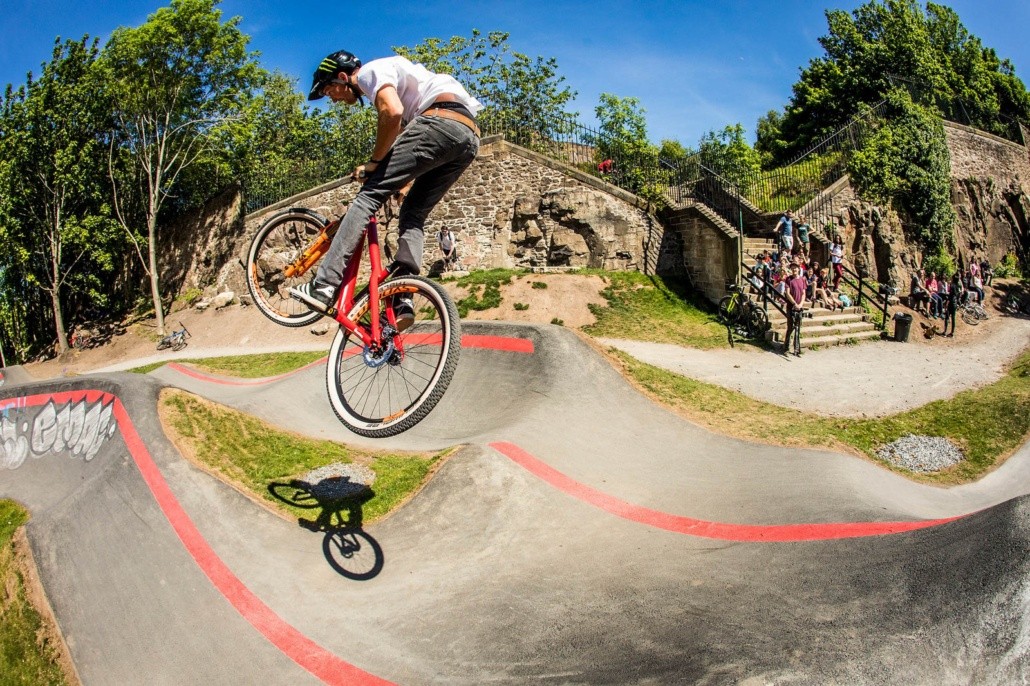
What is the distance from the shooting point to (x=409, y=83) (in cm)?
499

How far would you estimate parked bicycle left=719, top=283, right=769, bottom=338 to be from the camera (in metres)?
17.8

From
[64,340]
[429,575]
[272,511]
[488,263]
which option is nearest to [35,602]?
[272,511]

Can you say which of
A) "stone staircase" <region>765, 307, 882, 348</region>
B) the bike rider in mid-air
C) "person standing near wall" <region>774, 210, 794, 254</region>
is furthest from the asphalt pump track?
"person standing near wall" <region>774, 210, 794, 254</region>

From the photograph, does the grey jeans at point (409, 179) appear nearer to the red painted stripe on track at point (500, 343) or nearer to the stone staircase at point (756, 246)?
the red painted stripe on track at point (500, 343)

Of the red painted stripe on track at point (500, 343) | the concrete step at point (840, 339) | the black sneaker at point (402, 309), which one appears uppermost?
the black sneaker at point (402, 309)

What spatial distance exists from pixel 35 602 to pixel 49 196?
25.2 metres

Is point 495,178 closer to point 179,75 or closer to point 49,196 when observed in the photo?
point 179,75

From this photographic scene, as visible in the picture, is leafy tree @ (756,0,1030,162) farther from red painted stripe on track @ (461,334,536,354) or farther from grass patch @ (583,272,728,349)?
red painted stripe on track @ (461,334,536,354)

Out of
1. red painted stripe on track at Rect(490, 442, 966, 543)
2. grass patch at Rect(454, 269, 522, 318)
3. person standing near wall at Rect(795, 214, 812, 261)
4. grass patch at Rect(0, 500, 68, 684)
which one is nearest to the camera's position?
grass patch at Rect(0, 500, 68, 684)

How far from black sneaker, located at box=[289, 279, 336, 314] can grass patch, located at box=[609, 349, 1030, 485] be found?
648cm

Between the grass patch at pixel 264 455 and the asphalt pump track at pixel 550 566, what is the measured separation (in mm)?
339

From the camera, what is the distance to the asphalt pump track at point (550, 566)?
3.77 m

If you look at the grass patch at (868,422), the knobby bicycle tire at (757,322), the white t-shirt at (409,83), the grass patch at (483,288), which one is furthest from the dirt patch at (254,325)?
the white t-shirt at (409,83)

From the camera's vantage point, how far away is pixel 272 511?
689 centimetres
